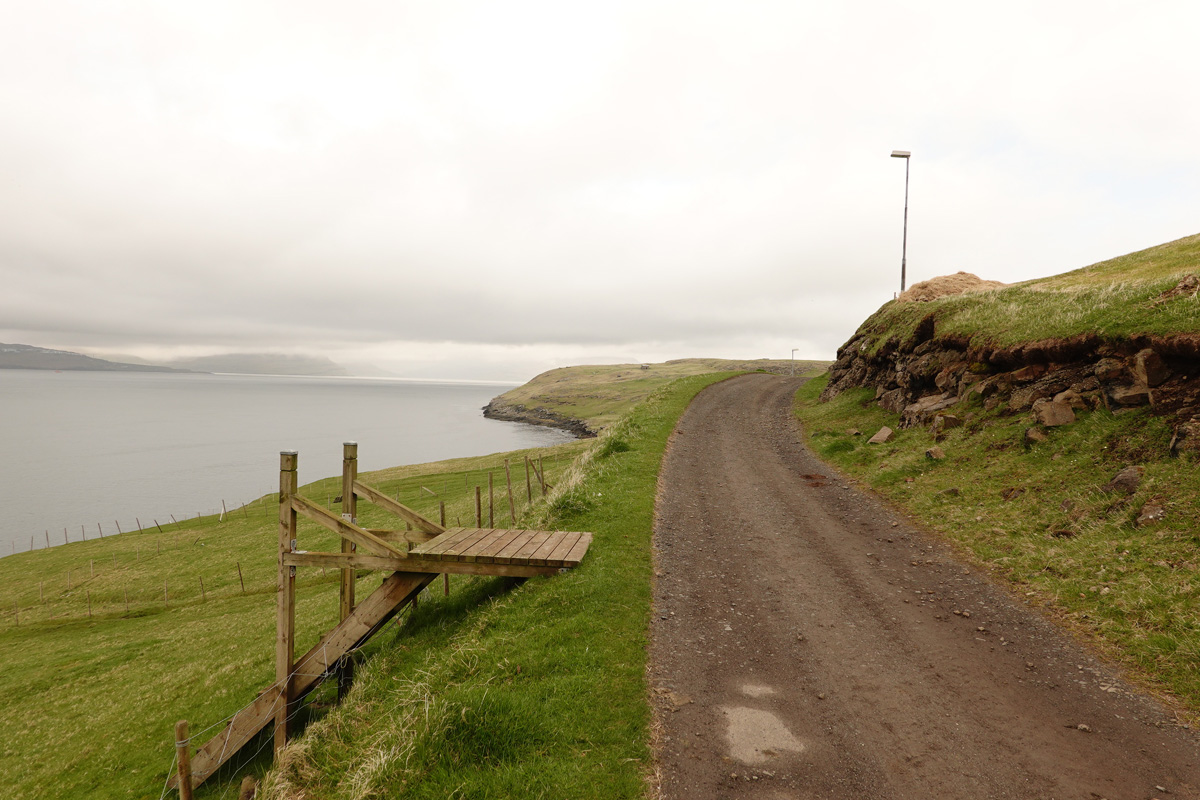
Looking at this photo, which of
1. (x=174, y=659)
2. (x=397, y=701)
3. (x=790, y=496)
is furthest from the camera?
(x=174, y=659)

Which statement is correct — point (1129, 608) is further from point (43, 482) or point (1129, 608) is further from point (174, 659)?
point (43, 482)

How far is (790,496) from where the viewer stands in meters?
18.5

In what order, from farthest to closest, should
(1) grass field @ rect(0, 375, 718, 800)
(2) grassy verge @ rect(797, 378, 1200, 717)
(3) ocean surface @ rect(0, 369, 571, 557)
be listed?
Answer: 1. (3) ocean surface @ rect(0, 369, 571, 557)
2. (2) grassy verge @ rect(797, 378, 1200, 717)
3. (1) grass field @ rect(0, 375, 718, 800)

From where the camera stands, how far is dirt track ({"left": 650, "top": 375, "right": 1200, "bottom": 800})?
253 inches

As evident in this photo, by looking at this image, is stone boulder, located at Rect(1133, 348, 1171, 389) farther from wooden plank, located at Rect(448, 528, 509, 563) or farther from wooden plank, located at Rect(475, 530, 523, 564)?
wooden plank, located at Rect(448, 528, 509, 563)

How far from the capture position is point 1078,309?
19141 mm

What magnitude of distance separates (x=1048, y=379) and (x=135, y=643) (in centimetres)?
3977

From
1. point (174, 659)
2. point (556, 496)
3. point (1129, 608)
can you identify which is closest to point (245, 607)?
Result: point (174, 659)

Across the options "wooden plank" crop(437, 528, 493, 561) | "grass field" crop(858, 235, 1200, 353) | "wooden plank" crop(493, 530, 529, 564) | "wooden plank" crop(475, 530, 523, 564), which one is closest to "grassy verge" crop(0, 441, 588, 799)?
"wooden plank" crop(437, 528, 493, 561)

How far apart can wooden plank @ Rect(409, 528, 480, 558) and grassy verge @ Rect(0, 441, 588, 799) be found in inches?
146

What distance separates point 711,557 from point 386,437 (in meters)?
158

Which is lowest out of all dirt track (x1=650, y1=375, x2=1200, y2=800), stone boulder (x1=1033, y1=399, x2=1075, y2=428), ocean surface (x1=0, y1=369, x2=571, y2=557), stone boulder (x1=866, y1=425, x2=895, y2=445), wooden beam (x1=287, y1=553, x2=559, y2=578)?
ocean surface (x1=0, y1=369, x2=571, y2=557)

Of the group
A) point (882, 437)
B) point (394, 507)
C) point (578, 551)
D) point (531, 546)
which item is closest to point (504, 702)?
point (578, 551)

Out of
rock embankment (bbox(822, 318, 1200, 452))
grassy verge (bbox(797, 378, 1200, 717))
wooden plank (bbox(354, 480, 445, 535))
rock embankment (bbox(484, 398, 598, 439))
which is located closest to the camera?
grassy verge (bbox(797, 378, 1200, 717))
